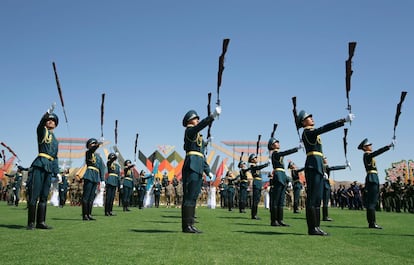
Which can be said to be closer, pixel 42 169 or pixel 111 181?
pixel 42 169

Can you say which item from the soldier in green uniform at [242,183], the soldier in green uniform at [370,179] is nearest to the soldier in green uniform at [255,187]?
the soldier in green uniform at [242,183]

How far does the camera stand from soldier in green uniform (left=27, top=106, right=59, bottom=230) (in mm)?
9734

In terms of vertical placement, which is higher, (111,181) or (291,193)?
(111,181)

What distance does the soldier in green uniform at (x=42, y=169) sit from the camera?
9.73 meters

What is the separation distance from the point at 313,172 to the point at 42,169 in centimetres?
682

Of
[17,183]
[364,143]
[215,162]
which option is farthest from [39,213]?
[215,162]

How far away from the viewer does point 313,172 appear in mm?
9469

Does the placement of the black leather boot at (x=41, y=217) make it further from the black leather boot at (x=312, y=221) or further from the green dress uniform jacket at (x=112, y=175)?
the green dress uniform jacket at (x=112, y=175)

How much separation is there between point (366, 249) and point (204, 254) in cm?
309

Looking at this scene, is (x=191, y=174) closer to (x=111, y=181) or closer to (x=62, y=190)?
(x=111, y=181)

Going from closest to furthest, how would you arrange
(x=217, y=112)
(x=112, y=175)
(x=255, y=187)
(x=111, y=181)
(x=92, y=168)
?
(x=217, y=112) → (x=92, y=168) → (x=255, y=187) → (x=111, y=181) → (x=112, y=175)

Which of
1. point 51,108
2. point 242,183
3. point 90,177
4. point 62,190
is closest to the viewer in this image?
point 51,108

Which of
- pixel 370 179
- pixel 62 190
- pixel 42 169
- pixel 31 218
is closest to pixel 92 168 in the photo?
pixel 42 169

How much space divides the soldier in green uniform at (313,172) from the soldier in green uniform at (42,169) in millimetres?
6432
